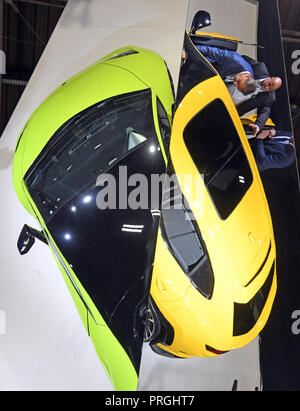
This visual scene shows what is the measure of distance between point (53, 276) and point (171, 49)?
89 centimetres

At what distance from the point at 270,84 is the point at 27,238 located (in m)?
1.02

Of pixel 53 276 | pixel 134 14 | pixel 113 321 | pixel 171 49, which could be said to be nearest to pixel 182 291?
pixel 113 321

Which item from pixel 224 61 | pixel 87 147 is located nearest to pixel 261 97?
pixel 224 61

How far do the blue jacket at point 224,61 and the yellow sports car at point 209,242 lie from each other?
14 centimetres

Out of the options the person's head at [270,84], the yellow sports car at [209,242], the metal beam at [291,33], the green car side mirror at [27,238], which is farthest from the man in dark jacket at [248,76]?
the metal beam at [291,33]

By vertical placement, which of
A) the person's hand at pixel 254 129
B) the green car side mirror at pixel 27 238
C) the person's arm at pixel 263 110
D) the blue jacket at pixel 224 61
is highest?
the blue jacket at pixel 224 61

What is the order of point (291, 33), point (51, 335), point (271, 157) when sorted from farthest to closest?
1. point (291, 33)
2. point (271, 157)
3. point (51, 335)

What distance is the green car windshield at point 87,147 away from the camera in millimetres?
1135

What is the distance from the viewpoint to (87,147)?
3.85ft

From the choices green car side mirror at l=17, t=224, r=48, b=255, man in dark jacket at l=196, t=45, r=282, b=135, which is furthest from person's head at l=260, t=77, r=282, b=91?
green car side mirror at l=17, t=224, r=48, b=255

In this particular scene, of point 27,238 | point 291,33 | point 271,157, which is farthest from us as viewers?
point 291,33

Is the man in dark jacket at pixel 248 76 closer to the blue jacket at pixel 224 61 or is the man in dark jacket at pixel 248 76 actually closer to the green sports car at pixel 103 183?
the blue jacket at pixel 224 61

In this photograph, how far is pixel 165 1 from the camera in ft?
4.67

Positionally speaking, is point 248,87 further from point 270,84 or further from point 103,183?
point 103,183
